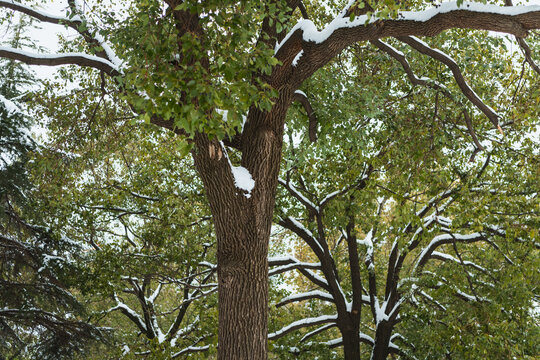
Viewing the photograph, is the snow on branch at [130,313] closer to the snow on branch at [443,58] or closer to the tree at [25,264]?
the tree at [25,264]

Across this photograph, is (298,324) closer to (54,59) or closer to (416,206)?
(416,206)

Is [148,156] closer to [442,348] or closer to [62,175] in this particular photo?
[62,175]

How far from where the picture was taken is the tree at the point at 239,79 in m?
4.64

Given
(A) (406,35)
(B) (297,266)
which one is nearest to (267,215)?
(A) (406,35)

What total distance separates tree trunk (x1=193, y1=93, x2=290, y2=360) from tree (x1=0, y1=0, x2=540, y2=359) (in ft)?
0.03

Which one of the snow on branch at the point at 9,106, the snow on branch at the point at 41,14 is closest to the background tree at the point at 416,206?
the snow on branch at the point at 41,14

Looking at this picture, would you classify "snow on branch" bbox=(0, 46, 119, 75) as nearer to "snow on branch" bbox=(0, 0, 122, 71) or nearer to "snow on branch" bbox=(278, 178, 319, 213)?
"snow on branch" bbox=(0, 0, 122, 71)

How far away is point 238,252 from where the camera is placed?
5547mm

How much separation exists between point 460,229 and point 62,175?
739cm

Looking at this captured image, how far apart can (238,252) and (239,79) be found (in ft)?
5.89

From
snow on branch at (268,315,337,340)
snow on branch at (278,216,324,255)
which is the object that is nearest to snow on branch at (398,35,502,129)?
snow on branch at (278,216,324,255)

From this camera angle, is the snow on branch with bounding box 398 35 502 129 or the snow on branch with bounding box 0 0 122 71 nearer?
the snow on branch with bounding box 398 35 502 129

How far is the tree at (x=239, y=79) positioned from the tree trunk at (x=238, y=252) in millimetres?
10

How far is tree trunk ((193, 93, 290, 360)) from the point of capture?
17.7ft
